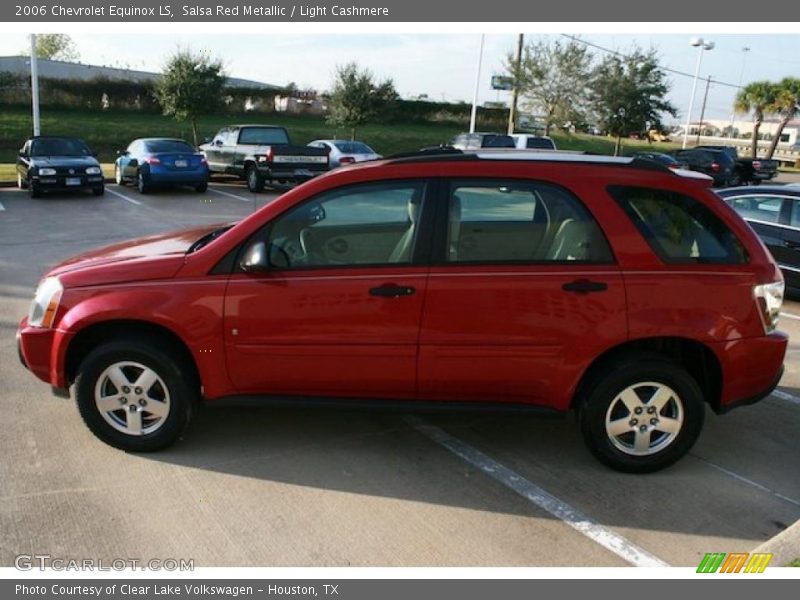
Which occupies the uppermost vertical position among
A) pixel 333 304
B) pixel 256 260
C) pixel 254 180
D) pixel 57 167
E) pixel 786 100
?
pixel 786 100

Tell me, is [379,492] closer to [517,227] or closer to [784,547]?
[517,227]

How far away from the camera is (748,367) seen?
3895 millimetres

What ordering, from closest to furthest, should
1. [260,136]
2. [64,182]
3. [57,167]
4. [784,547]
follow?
[784,547], [57,167], [64,182], [260,136]

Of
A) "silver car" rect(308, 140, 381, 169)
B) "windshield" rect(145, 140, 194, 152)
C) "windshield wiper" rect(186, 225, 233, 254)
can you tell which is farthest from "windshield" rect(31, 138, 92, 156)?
"windshield wiper" rect(186, 225, 233, 254)

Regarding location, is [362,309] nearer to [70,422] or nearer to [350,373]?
[350,373]

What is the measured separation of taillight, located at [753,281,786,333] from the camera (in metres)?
3.83

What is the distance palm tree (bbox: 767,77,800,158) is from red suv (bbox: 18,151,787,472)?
49.1 meters

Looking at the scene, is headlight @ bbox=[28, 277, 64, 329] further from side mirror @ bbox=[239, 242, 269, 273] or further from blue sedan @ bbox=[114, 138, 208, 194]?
blue sedan @ bbox=[114, 138, 208, 194]

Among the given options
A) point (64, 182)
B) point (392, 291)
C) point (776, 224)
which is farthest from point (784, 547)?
point (64, 182)

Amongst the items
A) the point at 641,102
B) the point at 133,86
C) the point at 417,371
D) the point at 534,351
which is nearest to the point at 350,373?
the point at 417,371

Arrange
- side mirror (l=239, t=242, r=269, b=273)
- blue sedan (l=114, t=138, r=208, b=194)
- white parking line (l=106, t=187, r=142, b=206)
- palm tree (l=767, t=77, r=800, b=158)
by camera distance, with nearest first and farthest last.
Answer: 1. side mirror (l=239, t=242, r=269, b=273)
2. white parking line (l=106, t=187, r=142, b=206)
3. blue sedan (l=114, t=138, r=208, b=194)
4. palm tree (l=767, t=77, r=800, b=158)

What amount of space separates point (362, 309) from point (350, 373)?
387 mm

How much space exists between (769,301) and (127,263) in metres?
3.68

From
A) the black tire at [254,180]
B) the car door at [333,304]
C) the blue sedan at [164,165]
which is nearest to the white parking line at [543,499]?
the car door at [333,304]
